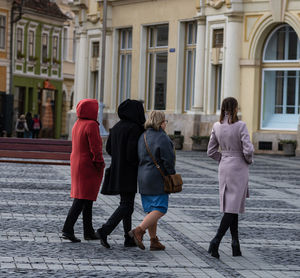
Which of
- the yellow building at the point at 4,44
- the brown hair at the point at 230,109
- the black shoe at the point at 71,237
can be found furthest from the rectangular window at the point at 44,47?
the brown hair at the point at 230,109

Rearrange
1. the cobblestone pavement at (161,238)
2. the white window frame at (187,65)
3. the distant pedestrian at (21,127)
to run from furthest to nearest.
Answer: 1. the distant pedestrian at (21,127)
2. the white window frame at (187,65)
3. the cobblestone pavement at (161,238)

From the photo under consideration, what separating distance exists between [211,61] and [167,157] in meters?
28.6

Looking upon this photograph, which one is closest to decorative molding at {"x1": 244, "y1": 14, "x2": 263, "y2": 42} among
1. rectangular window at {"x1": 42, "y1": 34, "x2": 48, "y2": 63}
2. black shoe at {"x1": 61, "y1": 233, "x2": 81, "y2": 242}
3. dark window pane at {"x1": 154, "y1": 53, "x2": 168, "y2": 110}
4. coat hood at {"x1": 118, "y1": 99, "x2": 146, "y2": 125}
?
dark window pane at {"x1": 154, "y1": 53, "x2": 168, "y2": 110}

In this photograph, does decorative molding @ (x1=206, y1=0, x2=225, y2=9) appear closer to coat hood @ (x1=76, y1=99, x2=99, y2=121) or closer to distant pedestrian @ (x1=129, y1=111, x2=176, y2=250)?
coat hood @ (x1=76, y1=99, x2=99, y2=121)

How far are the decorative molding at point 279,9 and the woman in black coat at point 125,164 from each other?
2593 centimetres

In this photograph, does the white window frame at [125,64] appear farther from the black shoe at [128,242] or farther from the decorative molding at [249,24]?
the black shoe at [128,242]

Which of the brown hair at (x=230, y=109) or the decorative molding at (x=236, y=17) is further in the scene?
the decorative molding at (x=236, y=17)

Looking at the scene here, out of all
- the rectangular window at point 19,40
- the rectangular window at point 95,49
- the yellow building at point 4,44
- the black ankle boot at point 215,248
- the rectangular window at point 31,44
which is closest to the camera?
the black ankle boot at point 215,248

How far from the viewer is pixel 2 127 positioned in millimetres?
51688

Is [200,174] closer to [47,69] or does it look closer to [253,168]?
[253,168]

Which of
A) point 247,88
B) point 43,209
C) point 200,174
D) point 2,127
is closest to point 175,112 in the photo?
point 247,88

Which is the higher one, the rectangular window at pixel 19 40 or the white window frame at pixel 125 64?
the rectangular window at pixel 19 40

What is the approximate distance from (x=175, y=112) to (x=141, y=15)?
17.2 ft

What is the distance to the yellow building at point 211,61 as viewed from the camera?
1425 inches
